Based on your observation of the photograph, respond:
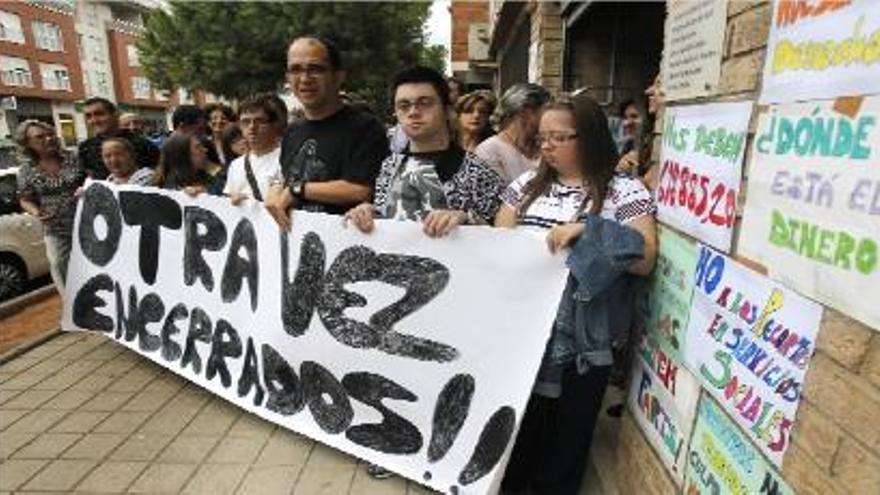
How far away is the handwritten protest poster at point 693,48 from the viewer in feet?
6.82

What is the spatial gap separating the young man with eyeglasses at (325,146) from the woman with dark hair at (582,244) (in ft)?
2.99

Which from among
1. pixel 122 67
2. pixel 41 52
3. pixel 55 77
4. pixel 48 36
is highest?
pixel 48 36

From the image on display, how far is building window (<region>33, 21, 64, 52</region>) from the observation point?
131 feet

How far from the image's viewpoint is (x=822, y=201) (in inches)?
55.7

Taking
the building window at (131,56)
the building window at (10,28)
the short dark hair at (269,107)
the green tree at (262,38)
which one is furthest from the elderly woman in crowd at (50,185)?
the building window at (131,56)

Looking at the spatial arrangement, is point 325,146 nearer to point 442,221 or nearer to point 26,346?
point 442,221

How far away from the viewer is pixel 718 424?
195cm

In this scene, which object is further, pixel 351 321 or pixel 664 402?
pixel 351 321

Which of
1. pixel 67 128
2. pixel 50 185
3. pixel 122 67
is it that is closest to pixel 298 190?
pixel 50 185

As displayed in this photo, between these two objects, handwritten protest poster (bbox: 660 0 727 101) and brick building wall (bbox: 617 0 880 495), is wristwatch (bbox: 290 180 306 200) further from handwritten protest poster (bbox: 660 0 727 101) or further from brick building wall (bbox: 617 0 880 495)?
brick building wall (bbox: 617 0 880 495)

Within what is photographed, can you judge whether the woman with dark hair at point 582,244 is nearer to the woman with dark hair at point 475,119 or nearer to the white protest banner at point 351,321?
the white protest banner at point 351,321

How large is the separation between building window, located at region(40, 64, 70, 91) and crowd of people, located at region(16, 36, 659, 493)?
1765 inches

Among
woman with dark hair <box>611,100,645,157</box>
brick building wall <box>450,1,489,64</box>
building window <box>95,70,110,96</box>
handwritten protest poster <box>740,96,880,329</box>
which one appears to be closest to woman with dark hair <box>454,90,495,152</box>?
woman with dark hair <box>611,100,645,157</box>

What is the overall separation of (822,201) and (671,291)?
958 millimetres
